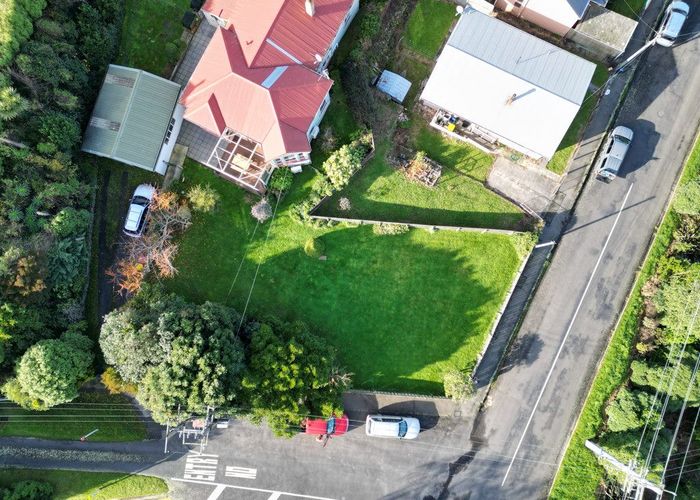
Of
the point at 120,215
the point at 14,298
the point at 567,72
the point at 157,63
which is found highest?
the point at 567,72

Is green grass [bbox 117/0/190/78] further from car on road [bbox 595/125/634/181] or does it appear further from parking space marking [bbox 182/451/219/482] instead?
car on road [bbox 595/125/634/181]

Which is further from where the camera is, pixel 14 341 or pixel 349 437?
pixel 349 437

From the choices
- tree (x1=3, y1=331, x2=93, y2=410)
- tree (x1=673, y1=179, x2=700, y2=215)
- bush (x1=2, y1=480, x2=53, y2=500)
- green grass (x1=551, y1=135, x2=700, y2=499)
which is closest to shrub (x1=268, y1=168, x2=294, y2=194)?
tree (x1=3, y1=331, x2=93, y2=410)

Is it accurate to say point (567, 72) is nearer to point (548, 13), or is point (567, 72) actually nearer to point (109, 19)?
point (548, 13)

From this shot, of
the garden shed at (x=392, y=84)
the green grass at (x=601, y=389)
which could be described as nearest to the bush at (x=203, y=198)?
the garden shed at (x=392, y=84)

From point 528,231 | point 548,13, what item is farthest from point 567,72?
point 528,231

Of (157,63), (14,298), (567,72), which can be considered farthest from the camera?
(157,63)
